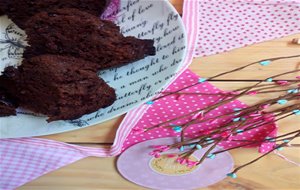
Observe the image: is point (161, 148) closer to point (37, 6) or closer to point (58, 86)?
point (58, 86)

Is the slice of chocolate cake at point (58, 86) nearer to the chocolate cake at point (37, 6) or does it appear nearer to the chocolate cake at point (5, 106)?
the chocolate cake at point (5, 106)

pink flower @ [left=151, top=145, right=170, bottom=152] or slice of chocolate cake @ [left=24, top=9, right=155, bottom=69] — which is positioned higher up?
slice of chocolate cake @ [left=24, top=9, right=155, bottom=69]

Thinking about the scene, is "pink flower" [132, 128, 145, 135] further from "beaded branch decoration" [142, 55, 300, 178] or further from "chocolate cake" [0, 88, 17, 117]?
"chocolate cake" [0, 88, 17, 117]

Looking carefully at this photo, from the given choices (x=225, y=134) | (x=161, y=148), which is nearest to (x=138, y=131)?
(x=161, y=148)

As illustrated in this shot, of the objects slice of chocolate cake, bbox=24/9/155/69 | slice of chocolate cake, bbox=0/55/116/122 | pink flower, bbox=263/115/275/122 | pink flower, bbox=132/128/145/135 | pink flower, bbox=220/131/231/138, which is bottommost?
pink flower, bbox=132/128/145/135

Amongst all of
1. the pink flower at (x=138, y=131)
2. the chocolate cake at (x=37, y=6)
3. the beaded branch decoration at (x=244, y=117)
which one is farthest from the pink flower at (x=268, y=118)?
the chocolate cake at (x=37, y=6)

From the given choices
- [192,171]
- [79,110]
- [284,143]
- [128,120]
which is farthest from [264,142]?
[79,110]

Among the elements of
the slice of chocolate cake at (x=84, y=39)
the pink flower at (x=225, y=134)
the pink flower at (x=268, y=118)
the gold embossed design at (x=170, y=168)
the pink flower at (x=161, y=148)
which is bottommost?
the gold embossed design at (x=170, y=168)

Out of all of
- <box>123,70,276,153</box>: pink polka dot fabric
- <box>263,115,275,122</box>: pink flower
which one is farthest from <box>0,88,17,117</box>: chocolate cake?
<box>263,115,275,122</box>: pink flower
